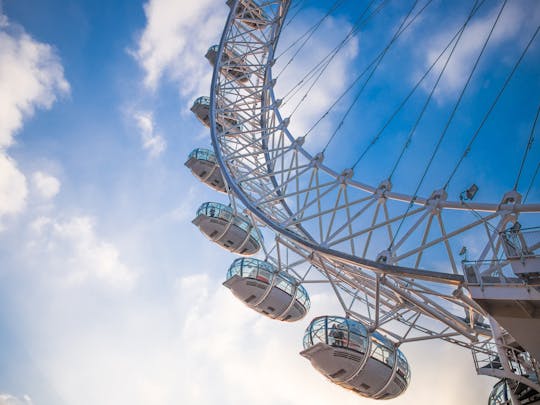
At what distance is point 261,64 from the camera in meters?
31.5

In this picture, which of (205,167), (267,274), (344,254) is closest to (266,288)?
(267,274)

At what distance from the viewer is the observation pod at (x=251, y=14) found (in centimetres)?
3148

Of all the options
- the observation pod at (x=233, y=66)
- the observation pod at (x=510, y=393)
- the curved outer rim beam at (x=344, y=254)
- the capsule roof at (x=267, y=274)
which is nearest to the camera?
the curved outer rim beam at (x=344, y=254)

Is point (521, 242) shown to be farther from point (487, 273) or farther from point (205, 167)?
point (205, 167)

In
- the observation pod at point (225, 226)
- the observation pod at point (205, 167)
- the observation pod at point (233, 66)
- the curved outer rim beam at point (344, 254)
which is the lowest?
the curved outer rim beam at point (344, 254)

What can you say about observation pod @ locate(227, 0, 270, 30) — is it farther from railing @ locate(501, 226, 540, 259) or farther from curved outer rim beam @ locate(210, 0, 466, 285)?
railing @ locate(501, 226, 540, 259)

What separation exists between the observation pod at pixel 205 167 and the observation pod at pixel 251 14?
9.68 m

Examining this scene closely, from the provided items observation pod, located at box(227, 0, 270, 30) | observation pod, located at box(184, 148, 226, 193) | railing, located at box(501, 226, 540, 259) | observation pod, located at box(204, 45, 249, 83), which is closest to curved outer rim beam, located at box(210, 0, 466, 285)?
railing, located at box(501, 226, 540, 259)

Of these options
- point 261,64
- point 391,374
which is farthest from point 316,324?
point 261,64

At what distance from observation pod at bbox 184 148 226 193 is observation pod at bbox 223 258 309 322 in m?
9.90

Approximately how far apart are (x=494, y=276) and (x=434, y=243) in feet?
7.27

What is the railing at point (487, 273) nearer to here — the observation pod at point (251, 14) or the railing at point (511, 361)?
the railing at point (511, 361)

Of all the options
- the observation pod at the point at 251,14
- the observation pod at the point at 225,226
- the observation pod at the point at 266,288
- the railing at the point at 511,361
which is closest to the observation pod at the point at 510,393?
the railing at the point at 511,361

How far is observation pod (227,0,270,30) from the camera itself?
103 feet
